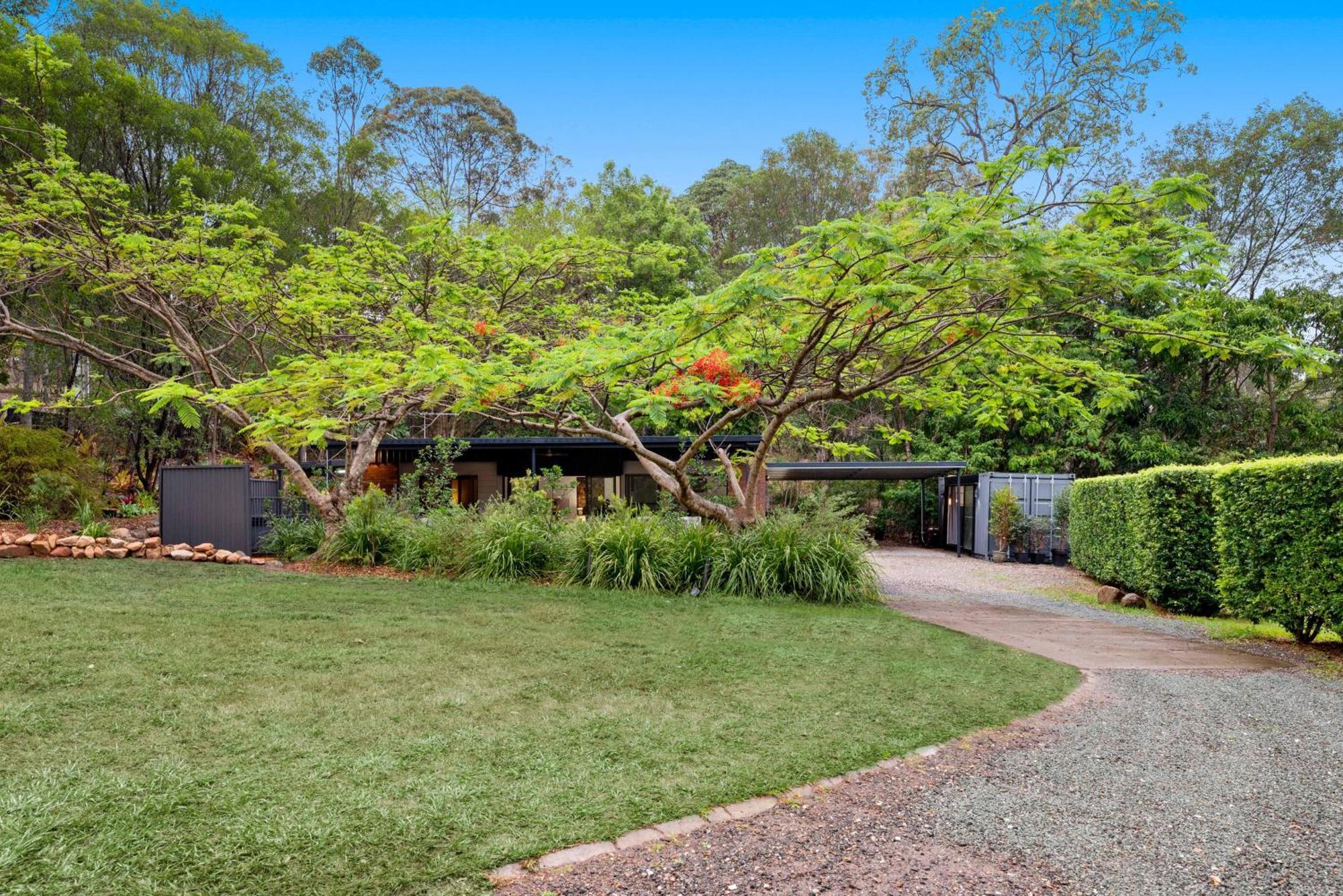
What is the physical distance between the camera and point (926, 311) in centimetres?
632

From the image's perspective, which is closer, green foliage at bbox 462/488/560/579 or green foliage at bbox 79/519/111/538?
green foliage at bbox 462/488/560/579

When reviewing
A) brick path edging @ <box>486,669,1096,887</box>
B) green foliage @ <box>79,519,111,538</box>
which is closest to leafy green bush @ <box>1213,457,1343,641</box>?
brick path edging @ <box>486,669,1096,887</box>

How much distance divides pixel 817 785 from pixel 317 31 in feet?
87.6

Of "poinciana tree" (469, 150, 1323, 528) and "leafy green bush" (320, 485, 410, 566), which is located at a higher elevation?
"poinciana tree" (469, 150, 1323, 528)

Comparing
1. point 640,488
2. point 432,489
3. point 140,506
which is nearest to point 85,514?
point 140,506

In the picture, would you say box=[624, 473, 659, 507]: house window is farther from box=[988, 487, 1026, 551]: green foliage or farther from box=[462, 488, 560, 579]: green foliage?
box=[462, 488, 560, 579]: green foliage

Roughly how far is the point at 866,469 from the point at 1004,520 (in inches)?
138

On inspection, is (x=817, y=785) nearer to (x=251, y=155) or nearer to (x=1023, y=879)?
(x=1023, y=879)

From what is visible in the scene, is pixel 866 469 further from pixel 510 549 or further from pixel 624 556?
pixel 510 549

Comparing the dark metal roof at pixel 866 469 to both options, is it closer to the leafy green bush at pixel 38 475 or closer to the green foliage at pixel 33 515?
the leafy green bush at pixel 38 475

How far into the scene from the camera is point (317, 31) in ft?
74.8

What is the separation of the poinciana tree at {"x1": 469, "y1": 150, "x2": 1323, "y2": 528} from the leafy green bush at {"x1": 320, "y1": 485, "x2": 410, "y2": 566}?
2515 mm

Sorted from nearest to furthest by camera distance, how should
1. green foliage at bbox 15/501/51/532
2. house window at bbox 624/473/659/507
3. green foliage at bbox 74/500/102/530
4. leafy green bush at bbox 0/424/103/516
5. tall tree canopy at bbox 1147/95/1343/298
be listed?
green foliage at bbox 15/501/51/532 < green foliage at bbox 74/500/102/530 < leafy green bush at bbox 0/424/103/516 < house window at bbox 624/473/659/507 < tall tree canopy at bbox 1147/95/1343/298

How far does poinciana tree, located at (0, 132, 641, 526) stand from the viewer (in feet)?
28.2
